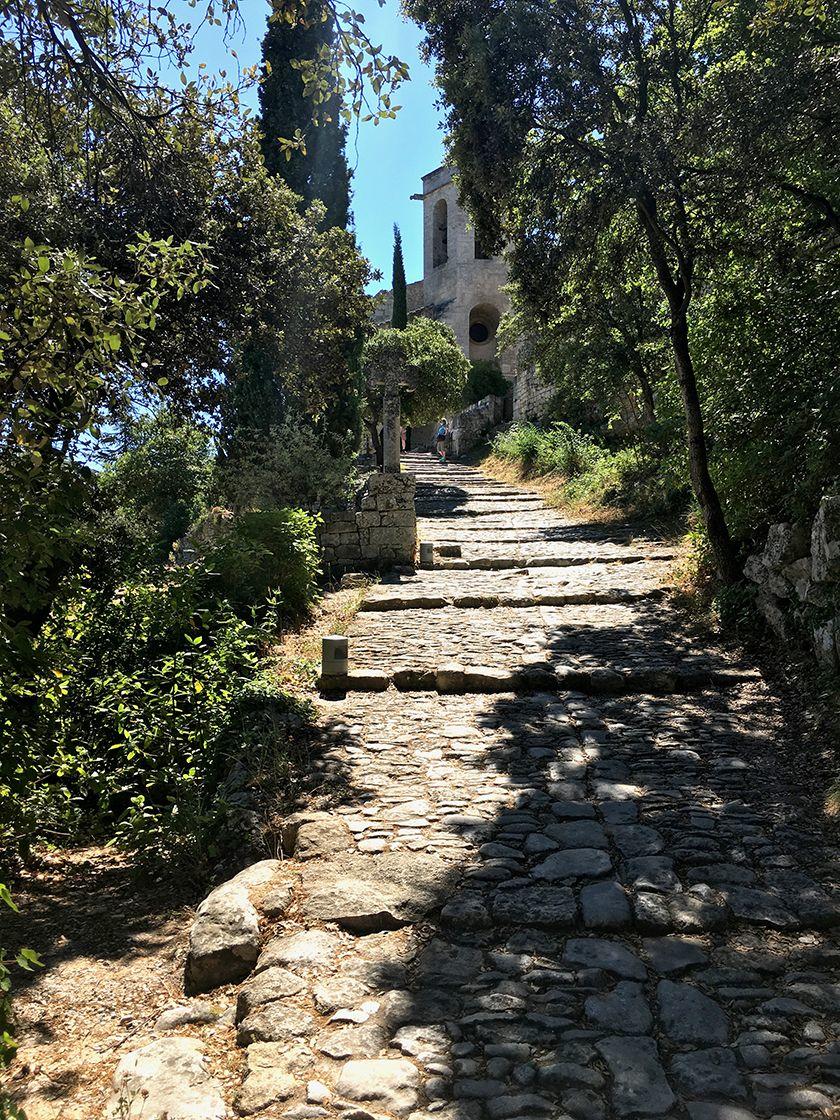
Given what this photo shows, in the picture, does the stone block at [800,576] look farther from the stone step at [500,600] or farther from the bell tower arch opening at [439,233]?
the bell tower arch opening at [439,233]

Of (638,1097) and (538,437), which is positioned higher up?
(538,437)

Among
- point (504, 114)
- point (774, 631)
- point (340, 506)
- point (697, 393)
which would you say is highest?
point (504, 114)

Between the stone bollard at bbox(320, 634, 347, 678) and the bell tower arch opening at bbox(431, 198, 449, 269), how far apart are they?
131 ft

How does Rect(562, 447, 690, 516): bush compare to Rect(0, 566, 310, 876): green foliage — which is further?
Rect(562, 447, 690, 516): bush

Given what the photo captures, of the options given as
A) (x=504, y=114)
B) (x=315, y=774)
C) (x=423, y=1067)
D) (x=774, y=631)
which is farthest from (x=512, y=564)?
(x=423, y=1067)

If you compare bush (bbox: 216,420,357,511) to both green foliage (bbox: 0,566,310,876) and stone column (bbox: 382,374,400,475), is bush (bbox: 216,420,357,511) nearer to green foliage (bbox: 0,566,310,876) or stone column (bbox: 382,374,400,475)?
stone column (bbox: 382,374,400,475)

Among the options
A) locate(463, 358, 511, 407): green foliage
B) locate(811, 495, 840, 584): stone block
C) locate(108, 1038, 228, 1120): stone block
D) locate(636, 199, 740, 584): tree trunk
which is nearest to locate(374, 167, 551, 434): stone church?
locate(463, 358, 511, 407): green foliage

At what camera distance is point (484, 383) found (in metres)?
33.7

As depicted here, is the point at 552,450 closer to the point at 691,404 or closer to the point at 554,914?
the point at 691,404

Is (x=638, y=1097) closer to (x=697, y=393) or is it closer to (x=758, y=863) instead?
(x=758, y=863)

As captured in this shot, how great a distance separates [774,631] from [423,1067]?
4.83 meters

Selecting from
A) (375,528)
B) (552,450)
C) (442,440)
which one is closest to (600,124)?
(375,528)

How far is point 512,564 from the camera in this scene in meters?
11.1

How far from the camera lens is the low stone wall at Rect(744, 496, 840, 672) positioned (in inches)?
198
